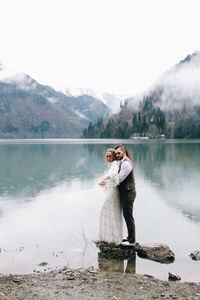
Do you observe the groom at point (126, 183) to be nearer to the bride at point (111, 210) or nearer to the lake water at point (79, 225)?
the bride at point (111, 210)

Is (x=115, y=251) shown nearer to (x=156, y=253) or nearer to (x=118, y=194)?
(x=156, y=253)

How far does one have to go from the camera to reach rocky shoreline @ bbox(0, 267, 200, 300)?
8016 millimetres

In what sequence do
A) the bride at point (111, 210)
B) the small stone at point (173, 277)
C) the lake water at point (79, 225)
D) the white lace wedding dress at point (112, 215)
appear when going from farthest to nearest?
the white lace wedding dress at point (112, 215), the bride at point (111, 210), the lake water at point (79, 225), the small stone at point (173, 277)

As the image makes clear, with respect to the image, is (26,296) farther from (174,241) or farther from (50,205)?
(50,205)

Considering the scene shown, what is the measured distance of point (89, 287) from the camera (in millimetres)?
8594

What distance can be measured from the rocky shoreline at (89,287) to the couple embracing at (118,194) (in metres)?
2.21

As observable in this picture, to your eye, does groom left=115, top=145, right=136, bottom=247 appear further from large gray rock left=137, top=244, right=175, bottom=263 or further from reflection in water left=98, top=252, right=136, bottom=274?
reflection in water left=98, top=252, right=136, bottom=274

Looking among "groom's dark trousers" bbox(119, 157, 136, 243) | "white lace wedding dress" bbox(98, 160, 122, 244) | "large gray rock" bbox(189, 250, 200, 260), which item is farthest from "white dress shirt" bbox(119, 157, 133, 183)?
"large gray rock" bbox(189, 250, 200, 260)

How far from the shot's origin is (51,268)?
412 inches

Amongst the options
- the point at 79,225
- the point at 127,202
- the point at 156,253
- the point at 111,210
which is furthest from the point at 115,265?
the point at 79,225

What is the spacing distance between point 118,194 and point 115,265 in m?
2.57

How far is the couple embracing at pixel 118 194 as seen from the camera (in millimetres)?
11336

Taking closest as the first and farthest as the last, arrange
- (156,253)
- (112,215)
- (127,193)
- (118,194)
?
(156,253), (127,193), (112,215), (118,194)

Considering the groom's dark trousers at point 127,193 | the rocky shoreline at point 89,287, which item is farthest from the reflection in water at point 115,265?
the groom's dark trousers at point 127,193
